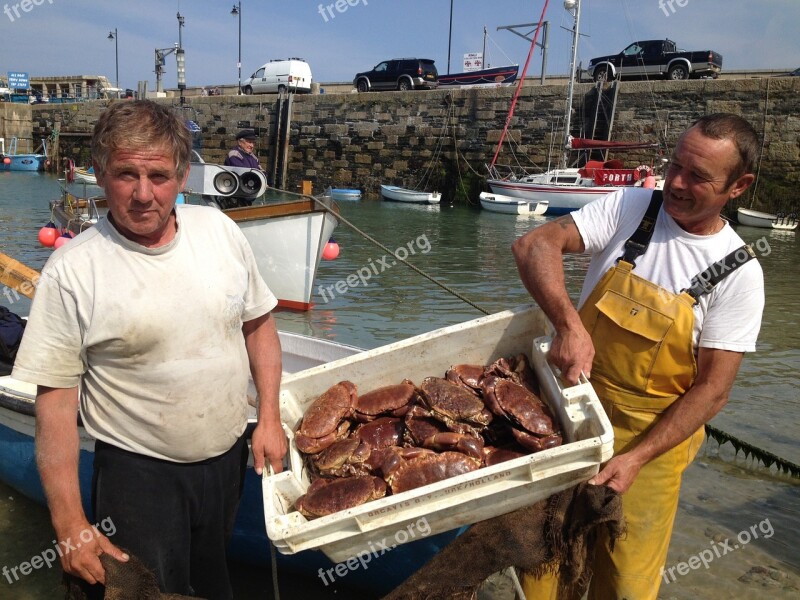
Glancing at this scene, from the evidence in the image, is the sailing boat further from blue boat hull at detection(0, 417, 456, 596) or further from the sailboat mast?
blue boat hull at detection(0, 417, 456, 596)

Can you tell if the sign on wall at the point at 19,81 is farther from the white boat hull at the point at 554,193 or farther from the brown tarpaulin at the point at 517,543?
the brown tarpaulin at the point at 517,543

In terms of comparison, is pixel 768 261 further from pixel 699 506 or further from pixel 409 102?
pixel 409 102

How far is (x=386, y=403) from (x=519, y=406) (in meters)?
0.57

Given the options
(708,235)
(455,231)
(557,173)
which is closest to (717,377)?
(708,235)

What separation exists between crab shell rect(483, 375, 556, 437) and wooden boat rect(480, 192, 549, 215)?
21.6 meters

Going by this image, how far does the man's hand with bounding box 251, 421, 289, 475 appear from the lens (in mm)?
2355

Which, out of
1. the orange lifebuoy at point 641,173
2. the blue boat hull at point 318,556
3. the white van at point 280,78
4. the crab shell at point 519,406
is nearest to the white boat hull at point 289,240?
the blue boat hull at point 318,556

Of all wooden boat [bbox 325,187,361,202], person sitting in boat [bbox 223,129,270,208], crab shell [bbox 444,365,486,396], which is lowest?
wooden boat [bbox 325,187,361,202]

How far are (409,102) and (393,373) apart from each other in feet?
85.8

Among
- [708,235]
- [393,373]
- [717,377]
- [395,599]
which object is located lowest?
[395,599]

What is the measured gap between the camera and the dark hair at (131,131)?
1.96 metres

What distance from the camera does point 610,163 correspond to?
23.2 m

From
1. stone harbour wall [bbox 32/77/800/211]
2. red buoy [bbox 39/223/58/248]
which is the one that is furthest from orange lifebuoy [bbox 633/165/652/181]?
red buoy [bbox 39/223/58/248]

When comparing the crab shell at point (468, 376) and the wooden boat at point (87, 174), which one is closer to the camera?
the crab shell at point (468, 376)
